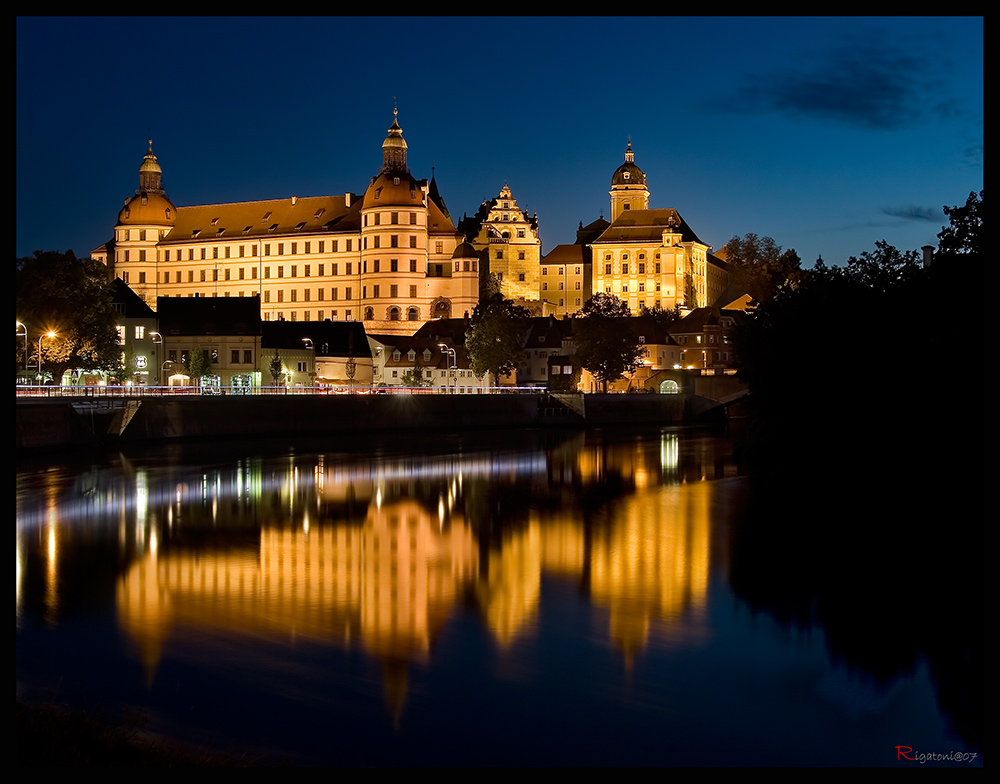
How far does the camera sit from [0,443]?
13.7m

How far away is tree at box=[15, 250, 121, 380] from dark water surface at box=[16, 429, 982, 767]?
1008 inches

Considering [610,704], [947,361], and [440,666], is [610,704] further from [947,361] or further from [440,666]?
[947,361]

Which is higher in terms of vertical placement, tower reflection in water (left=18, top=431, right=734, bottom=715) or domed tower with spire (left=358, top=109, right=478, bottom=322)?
domed tower with spire (left=358, top=109, right=478, bottom=322)

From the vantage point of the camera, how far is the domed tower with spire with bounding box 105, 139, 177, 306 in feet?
496

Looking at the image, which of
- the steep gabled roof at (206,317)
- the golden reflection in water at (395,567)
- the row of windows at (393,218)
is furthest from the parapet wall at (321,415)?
the row of windows at (393,218)

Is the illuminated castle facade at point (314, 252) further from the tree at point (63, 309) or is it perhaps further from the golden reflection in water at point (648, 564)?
the golden reflection in water at point (648, 564)

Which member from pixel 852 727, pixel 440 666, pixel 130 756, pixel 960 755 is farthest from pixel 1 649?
pixel 960 755

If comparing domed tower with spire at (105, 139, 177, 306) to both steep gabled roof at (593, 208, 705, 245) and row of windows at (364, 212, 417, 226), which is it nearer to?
row of windows at (364, 212, 417, 226)

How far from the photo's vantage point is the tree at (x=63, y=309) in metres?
60.0

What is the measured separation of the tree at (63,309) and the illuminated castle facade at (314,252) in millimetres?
71599

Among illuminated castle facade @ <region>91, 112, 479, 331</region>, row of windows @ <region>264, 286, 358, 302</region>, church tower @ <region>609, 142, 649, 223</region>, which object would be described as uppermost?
church tower @ <region>609, 142, 649, 223</region>

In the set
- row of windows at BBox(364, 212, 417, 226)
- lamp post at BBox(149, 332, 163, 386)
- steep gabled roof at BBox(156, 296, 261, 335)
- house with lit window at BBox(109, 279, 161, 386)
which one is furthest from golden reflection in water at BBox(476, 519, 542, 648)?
row of windows at BBox(364, 212, 417, 226)

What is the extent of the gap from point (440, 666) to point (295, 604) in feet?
16.1

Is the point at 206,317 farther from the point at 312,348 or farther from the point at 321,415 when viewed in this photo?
the point at 321,415
